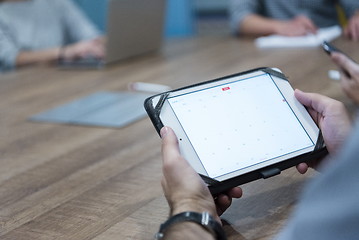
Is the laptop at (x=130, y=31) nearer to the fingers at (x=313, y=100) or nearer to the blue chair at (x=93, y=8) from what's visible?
the fingers at (x=313, y=100)

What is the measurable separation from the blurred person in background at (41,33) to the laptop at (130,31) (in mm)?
79

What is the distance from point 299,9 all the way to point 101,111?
148 centimetres

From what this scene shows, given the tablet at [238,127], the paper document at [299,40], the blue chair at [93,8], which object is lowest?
the blue chair at [93,8]

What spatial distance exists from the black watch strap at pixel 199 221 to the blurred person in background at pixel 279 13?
1787 mm

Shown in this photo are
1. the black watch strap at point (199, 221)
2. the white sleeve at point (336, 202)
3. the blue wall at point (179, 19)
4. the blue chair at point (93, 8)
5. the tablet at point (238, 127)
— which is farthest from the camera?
the blue chair at point (93, 8)

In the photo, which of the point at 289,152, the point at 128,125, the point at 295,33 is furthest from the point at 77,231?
the point at 295,33

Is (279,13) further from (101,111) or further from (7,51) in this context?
(101,111)

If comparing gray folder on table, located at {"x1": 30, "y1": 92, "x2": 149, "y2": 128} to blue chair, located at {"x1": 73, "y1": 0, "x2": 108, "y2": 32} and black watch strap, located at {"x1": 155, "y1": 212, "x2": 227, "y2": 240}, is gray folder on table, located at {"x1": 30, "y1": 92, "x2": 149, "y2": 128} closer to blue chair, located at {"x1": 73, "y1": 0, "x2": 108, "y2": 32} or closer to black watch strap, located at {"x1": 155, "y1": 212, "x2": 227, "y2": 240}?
black watch strap, located at {"x1": 155, "y1": 212, "x2": 227, "y2": 240}

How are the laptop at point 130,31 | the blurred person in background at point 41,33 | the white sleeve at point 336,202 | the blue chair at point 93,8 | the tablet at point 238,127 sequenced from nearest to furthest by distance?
the white sleeve at point 336,202
the tablet at point 238,127
the laptop at point 130,31
the blurred person in background at point 41,33
the blue chair at point 93,8

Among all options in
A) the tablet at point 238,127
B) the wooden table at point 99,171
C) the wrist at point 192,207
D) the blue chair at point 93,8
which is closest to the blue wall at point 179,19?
the wooden table at point 99,171

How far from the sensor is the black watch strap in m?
0.69

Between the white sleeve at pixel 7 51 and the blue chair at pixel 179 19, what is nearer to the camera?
the white sleeve at pixel 7 51

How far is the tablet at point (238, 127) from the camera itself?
0.80m

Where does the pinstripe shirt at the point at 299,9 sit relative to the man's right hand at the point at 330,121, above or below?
below
